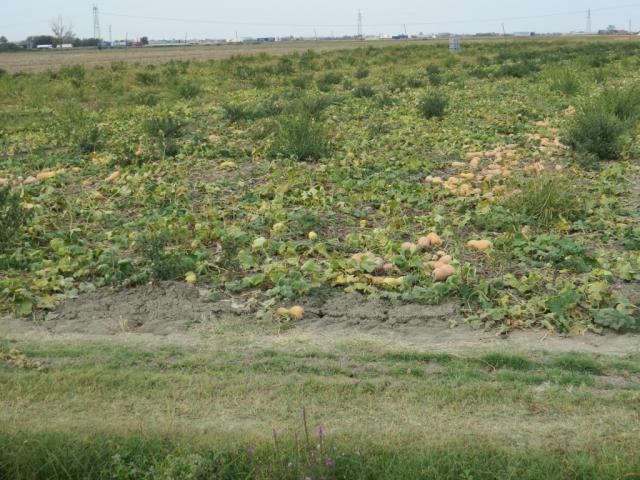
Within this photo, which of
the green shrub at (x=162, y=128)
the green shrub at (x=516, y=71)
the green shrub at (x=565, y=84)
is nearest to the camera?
the green shrub at (x=162, y=128)

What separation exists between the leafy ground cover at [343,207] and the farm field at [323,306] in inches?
1.2

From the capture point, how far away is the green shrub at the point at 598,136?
366 inches

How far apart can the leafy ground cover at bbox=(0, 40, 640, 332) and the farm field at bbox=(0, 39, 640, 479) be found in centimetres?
3

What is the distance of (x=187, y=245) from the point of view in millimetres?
6418

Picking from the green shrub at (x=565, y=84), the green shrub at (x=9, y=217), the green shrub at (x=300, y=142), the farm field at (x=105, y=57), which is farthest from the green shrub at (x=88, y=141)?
the farm field at (x=105, y=57)

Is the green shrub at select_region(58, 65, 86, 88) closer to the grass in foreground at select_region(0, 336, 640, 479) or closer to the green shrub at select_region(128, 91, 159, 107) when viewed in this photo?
the green shrub at select_region(128, 91, 159, 107)

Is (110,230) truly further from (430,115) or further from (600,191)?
(430,115)

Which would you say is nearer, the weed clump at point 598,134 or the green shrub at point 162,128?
the weed clump at point 598,134

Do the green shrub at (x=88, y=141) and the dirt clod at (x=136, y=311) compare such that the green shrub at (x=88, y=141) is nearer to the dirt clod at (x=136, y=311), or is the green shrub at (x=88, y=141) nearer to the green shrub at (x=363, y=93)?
the dirt clod at (x=136, y=311)

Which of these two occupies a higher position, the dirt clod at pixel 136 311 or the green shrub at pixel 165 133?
the green shrub at pixel 165 133

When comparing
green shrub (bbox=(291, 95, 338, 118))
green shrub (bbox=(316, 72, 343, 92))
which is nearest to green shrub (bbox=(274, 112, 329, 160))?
green shrub (bbox=(291, 95, 338, 118))

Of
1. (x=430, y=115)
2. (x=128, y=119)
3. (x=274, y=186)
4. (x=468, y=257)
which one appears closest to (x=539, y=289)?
(x=468, y=257)

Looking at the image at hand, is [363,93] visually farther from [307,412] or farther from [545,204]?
[307,412]

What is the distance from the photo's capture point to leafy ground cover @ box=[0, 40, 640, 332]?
17.8 ft
